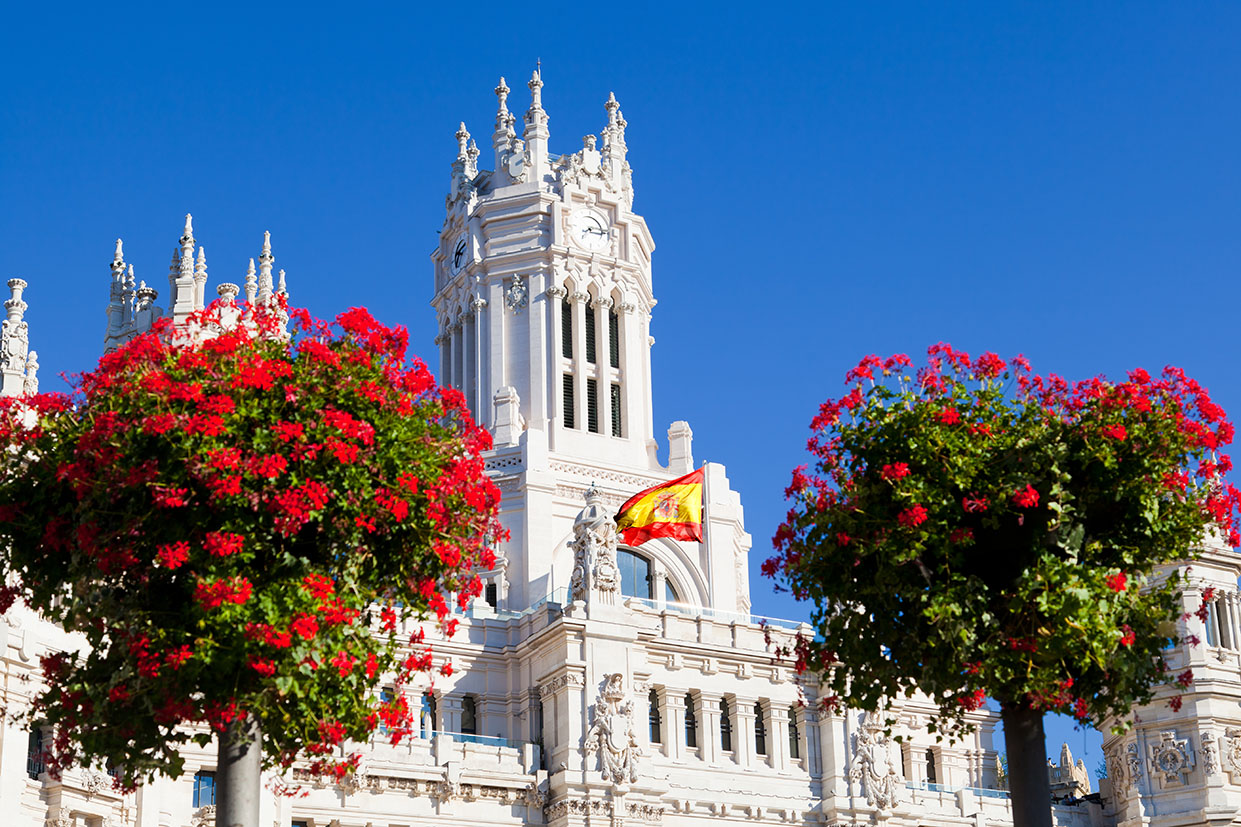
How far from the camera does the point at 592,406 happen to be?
75875 millimetres

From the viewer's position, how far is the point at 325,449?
989 inches

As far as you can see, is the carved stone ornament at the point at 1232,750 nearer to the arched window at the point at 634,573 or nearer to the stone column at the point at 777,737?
the stone column at the point at 777,737

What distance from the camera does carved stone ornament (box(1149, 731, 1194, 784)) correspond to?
60844 millimetres

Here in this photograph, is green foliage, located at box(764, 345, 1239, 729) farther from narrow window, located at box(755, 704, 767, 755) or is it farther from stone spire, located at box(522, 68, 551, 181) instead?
stone spire, located at box(522, 68, 551, 181)

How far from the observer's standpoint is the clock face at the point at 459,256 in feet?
260

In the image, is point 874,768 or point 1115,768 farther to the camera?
point 1115,768

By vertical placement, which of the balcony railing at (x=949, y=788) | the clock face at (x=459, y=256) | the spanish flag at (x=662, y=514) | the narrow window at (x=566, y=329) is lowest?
the balcony railing at (x=949, y=788)

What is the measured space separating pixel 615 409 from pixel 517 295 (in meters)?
7.04

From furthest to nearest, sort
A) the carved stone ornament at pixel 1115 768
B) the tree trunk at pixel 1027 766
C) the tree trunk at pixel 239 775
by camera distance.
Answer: the carved stone ornament at pixel 1115 768 → the tree trunk at pixel 1027 766 → the tree trunk at pixel 239 775

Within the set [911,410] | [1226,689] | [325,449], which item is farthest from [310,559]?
[1226,689]

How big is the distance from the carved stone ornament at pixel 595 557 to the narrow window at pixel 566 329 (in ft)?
58.7

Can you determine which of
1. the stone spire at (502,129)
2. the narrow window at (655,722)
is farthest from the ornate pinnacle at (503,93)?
the narrow window at (655,722)

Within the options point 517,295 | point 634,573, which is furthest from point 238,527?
point 517,295

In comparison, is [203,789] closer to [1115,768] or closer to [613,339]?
[1115,768]
